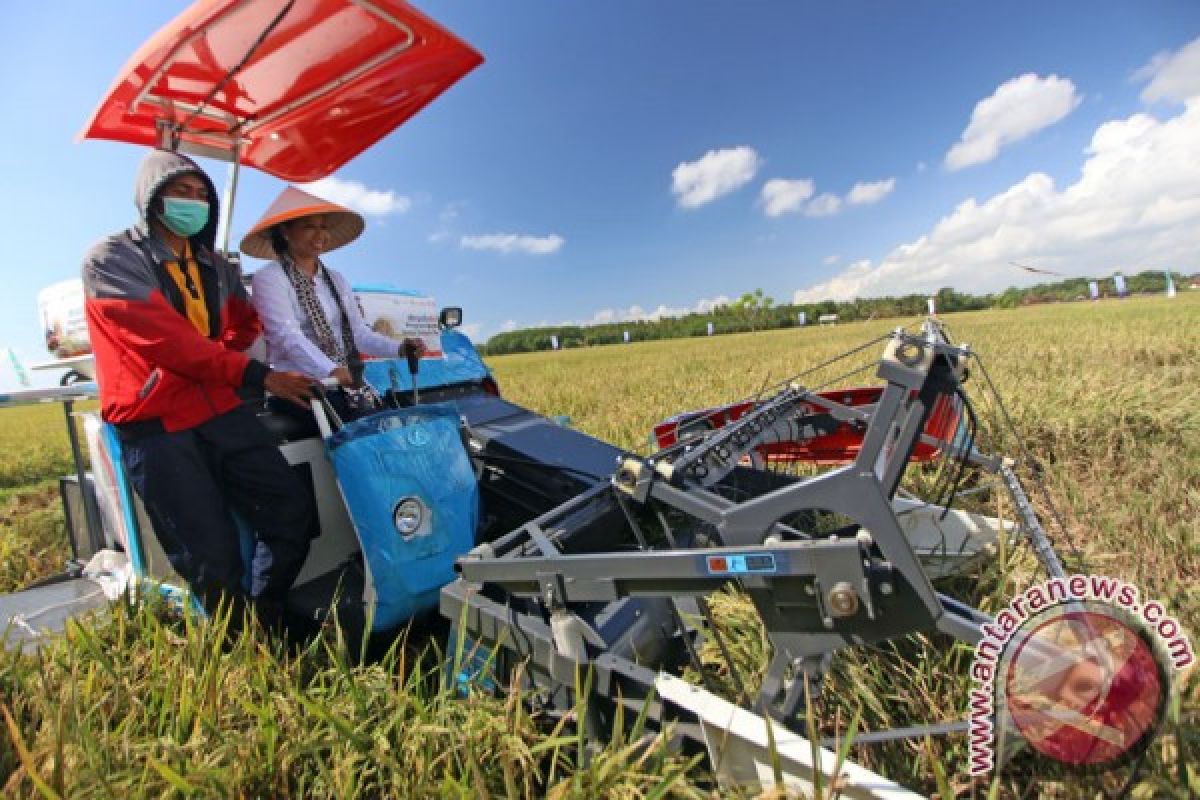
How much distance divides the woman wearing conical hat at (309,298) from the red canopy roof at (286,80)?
0.57 meters

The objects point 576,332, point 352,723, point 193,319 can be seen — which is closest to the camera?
point 352,723

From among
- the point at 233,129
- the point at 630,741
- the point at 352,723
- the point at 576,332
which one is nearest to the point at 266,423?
the point at 352,723

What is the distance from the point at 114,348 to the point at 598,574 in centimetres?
213

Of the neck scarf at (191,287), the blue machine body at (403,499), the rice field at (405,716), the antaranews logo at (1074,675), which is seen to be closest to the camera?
the antaranews logo at (1074,675)

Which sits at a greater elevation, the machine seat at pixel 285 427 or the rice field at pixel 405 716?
the machine seat at pixel 285 427

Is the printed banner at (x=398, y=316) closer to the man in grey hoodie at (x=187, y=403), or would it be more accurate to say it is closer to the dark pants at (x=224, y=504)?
the man in grey hoodie at (x=187, y=403)

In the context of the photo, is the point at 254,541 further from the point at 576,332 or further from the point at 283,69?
the point at 576,332

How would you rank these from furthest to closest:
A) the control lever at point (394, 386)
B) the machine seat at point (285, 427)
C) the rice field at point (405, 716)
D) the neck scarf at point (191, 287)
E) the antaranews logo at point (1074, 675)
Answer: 1. the control lever at point (394, 386)
2. the machine seat at point (285, 427)
3. the neck scarf at point (191, 287)
4. the rice field at point (405, 716)
5. the antaranews logo at point (1074, 675)

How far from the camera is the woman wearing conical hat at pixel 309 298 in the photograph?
2.94m

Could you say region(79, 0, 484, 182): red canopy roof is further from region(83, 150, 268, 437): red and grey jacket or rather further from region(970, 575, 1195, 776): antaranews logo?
region(970, 575, 1195, 776): antaranews logo

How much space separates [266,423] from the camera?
2910mm

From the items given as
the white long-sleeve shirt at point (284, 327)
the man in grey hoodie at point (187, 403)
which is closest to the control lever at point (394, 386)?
the white long-sleeve shirt at point (284, 327)

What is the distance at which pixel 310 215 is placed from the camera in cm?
317

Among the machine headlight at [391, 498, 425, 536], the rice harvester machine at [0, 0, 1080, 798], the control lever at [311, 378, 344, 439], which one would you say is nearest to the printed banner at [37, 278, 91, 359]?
the rice harvester machine at [0, 0, 1080, 798]
